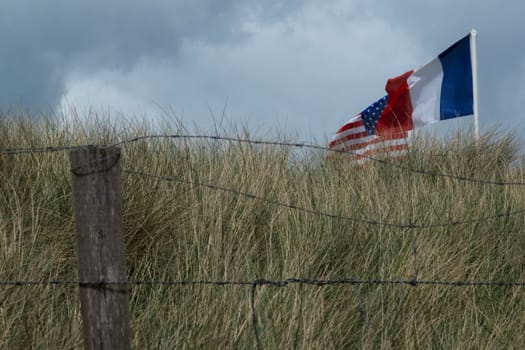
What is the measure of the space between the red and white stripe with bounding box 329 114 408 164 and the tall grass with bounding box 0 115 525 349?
4.11 ft

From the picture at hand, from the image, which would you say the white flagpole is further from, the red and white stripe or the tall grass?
the tall grass

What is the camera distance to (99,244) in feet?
7.91

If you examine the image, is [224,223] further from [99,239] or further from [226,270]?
[99,239]

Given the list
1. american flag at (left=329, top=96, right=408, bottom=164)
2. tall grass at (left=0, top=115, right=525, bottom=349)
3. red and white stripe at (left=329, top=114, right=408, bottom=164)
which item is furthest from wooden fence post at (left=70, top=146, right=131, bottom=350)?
american flag at (left=329, top=96, right=408, bottom=164)

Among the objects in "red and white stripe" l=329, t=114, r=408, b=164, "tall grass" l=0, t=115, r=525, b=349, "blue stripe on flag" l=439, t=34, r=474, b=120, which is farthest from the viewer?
"blue stripe on flag" l=439, t=34, r=474, b=120

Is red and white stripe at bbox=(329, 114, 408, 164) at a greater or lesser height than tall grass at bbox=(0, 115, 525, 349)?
greater

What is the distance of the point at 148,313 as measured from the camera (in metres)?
3.72

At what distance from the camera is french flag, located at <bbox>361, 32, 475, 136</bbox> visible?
882 centimetres

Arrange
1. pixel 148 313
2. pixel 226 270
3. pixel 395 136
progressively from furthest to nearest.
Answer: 1. pixel 395 136
2. pixel 226 270
3. pixel 148 313

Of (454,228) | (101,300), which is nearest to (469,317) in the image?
(454,228)

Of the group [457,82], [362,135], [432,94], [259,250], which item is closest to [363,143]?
[362,135]

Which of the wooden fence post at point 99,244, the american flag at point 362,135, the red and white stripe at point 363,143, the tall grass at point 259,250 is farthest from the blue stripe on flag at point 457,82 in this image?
the wooden fence post at point 99,244

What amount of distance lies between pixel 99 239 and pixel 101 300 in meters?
0.19

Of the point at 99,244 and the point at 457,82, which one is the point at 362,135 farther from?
the point at 99,244
